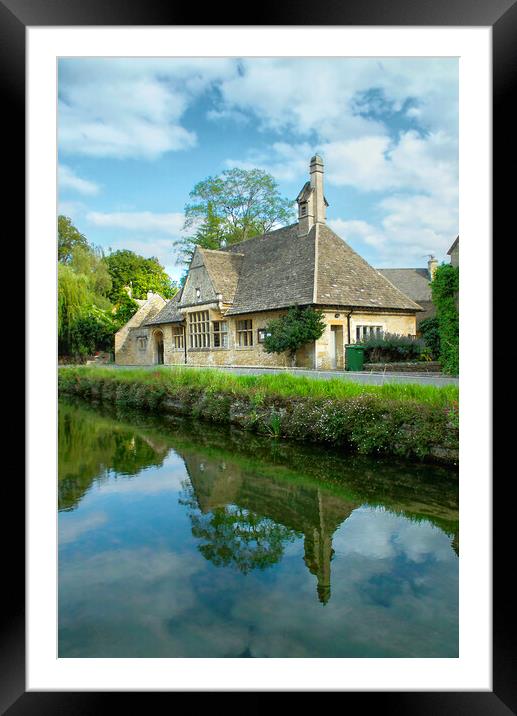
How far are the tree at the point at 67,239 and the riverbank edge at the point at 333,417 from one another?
50.4 ft

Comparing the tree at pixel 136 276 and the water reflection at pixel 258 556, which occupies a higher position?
the tree at pixel 136 276

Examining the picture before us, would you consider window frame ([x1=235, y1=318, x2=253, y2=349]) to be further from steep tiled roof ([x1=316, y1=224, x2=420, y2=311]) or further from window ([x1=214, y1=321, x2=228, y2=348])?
steep tiled roof ([x1=316, y1=224, x2=420, y2=311])

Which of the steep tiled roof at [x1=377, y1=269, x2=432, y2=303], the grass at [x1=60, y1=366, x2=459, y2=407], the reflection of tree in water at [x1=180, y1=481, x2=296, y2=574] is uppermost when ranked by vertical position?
the steep tiled roof at [x1=377, y1=269, x2=432, y2=303]

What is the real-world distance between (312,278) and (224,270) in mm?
5873

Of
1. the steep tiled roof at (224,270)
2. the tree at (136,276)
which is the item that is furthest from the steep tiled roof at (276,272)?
the tree at (136,276)

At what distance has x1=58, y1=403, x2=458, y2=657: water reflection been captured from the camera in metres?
2.80

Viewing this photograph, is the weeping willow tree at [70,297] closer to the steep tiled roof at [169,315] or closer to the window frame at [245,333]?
the steep tiled roof at [169,315]

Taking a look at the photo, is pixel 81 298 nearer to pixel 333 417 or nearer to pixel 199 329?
pixel 199 329

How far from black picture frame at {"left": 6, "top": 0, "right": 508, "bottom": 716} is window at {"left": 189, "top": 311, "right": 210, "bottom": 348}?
19.1 metres

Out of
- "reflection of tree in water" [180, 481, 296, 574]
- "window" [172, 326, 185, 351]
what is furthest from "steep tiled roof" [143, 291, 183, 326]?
"reflection of tree in water" [180, 481, 296, 574]

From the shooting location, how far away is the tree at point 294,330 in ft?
50.8
